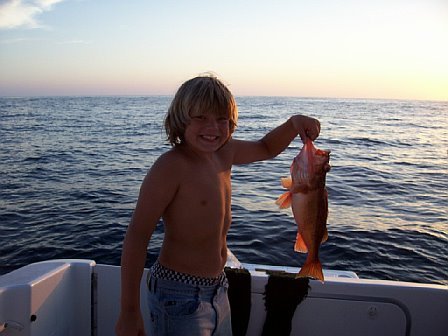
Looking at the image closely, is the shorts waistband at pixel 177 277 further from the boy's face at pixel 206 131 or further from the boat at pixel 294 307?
the boat at pixel 294 307

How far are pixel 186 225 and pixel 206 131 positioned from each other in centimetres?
54

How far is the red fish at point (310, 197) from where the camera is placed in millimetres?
2477

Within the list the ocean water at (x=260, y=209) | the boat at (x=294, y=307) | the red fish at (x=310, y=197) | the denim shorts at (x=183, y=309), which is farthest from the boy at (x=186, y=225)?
the ocean water at (x=260, y=209)

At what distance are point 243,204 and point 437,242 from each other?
403 centimetres

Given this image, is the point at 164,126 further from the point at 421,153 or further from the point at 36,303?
the point at 421,153

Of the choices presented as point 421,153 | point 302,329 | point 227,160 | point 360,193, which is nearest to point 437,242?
point 360,193

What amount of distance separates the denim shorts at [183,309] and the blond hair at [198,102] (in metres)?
0.87

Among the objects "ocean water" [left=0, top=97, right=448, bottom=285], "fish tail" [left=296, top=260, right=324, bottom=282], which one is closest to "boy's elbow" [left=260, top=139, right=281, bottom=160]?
"fish tail" [left=296, top=260, right=324, bottom=282]

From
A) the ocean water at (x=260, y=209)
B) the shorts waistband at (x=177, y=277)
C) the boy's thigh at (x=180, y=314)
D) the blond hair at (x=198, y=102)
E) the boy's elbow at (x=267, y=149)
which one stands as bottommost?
the ocean water at (x=260, y=209)

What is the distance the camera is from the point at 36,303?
317cm

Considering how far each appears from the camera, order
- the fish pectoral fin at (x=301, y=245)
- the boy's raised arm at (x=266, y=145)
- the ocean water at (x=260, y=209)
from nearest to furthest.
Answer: the fish pectoral fin at (x=301, y=245), the boy's raised arm at (x=266, y=145), the ocean water at (x=260, y=209)

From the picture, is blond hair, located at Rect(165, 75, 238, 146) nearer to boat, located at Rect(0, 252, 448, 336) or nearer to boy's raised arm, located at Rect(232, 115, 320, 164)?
boy's raised arm, located at Rect(232, 115, 320, 164)

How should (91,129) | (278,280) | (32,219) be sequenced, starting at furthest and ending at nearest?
(91,129), (32,219), (278,280)

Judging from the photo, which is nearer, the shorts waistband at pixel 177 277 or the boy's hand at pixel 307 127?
the shorts waistband at pixel 177 277
